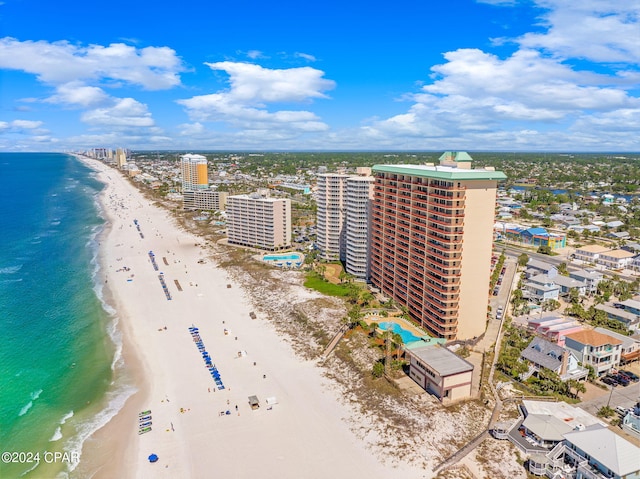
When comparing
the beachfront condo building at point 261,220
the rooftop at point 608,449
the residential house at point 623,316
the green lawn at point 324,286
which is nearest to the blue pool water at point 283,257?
the beachfront condo building at point 261,220

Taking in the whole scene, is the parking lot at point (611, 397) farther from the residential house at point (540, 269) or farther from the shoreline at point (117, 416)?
the shoreline at point (117, 416)

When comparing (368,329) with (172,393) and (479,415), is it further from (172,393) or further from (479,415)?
(172,393)

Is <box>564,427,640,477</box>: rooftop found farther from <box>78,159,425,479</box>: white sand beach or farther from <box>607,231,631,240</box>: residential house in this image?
<box>607,231,631,240</box>: residential house

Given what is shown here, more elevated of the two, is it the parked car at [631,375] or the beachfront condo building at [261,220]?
the beachfront condo building at [261,220]

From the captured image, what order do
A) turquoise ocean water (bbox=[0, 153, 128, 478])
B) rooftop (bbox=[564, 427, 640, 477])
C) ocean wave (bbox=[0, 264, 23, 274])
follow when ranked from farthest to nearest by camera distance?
ocean wave (bbox=[0, 264, 23, 274])
turquoise ocean water (bbox=[0, 153, 128, 478])
rooftop (bbox=[564, 427, 640, 477])

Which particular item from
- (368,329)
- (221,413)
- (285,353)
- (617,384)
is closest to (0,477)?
(221,413)

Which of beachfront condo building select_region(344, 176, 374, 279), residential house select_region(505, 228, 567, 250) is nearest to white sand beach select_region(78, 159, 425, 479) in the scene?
beachfront condo building select_region(344, 176, 374, 279)

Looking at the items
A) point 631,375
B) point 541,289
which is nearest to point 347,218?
point 541,289
